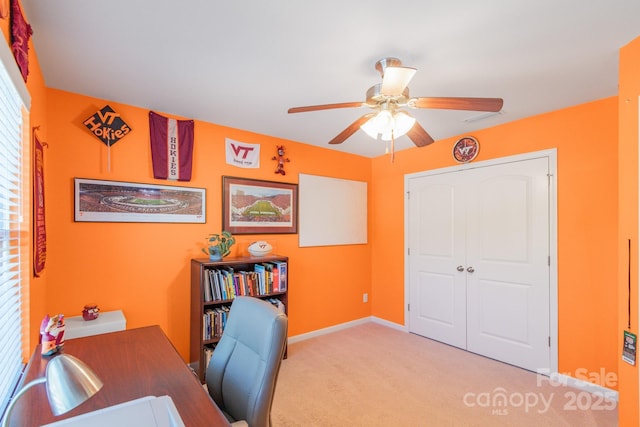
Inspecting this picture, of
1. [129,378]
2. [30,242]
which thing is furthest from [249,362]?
[30,242]

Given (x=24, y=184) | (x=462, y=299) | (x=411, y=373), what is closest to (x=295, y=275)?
(x=411, y=373)

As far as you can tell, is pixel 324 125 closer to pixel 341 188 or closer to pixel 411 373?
pixel 341 188

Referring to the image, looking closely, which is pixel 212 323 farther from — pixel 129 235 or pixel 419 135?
pixel 419 135

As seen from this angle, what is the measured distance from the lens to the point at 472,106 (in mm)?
1706

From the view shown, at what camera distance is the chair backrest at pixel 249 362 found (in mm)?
1306

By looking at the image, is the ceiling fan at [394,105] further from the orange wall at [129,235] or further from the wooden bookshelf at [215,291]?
the wooden bookshelf at [215,291]

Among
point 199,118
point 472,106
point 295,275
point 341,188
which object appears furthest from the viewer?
point 341,188

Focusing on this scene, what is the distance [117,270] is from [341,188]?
2.66m

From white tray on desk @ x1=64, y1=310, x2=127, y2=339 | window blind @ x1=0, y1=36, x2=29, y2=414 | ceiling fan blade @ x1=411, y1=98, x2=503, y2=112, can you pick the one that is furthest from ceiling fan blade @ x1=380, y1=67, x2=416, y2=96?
white tray on desk @ x1=64, y1=310, x2=127, y2=339

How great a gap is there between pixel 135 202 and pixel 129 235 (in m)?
0.29

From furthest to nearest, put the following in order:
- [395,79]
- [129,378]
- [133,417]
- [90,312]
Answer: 1. [90,312]
2. [395,79]
3. [129,378]
4. [133,417]

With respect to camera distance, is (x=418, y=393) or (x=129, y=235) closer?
(x=418, y=393)

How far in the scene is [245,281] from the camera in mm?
3029

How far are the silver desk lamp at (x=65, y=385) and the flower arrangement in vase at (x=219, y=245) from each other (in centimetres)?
226
